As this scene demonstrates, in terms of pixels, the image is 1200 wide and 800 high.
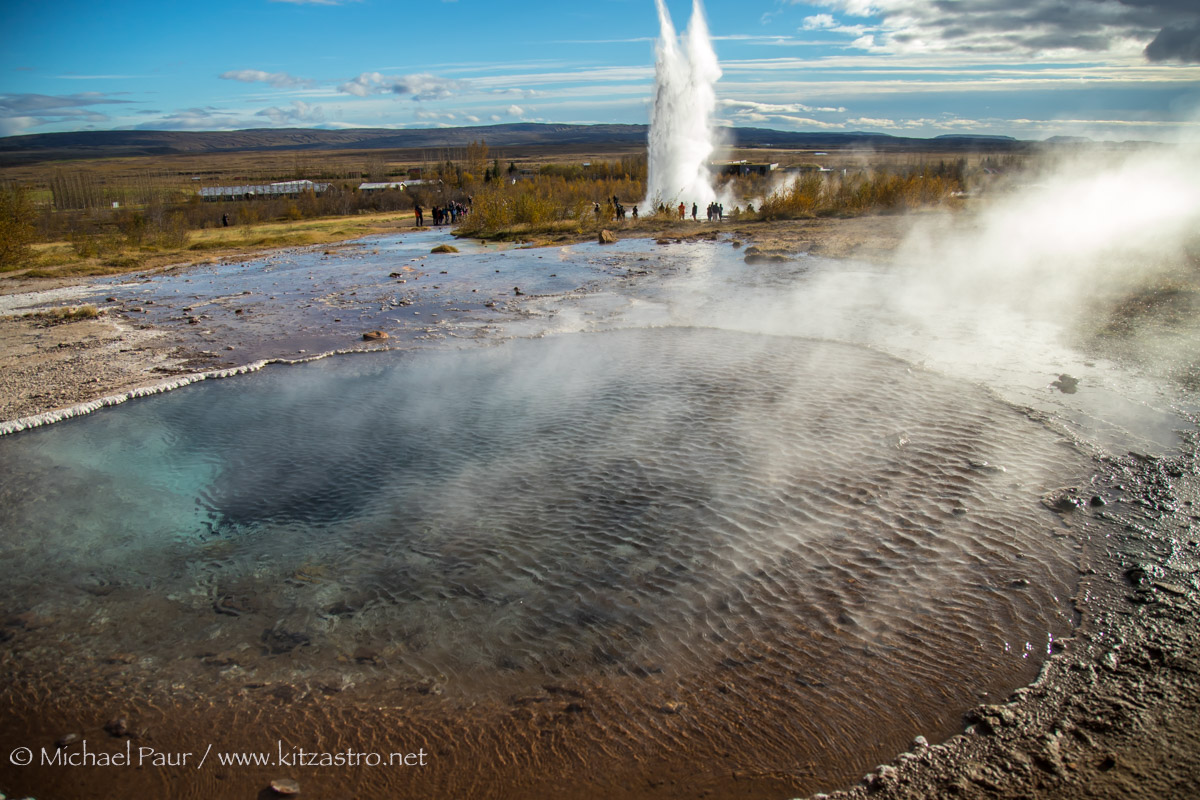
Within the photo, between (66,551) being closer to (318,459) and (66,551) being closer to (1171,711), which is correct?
(318,459)

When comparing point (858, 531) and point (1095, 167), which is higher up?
point (1095, 167)

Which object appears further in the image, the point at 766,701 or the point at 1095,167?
the point at 1095,167

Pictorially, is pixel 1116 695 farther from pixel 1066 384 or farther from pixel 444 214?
pixel 444 214

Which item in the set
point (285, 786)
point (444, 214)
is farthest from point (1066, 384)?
point (444, 214)

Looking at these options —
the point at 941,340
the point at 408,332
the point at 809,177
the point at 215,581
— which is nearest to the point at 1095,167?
the point at 809,177

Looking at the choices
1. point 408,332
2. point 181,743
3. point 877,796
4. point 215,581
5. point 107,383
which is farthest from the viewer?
point 408,332
